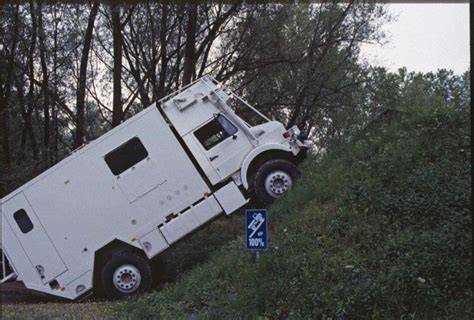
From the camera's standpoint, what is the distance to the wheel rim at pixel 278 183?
12.7 meters

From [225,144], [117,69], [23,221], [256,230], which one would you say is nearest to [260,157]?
[225,144]

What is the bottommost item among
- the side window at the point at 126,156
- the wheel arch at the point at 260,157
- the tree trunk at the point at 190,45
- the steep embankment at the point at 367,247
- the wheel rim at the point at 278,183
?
the steep embankment at the point at 367,247

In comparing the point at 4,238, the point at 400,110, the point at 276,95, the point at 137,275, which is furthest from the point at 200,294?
the point at 276,95

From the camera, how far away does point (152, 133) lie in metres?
12.4

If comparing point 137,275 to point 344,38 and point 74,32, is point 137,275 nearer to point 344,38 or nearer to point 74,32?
point 74,32

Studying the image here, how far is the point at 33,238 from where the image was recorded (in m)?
12.2

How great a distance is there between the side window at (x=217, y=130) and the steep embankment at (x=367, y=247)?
2066 millimetres

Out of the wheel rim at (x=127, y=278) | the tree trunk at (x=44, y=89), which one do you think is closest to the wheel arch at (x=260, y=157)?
the wheel rim at (x=127, y=278)

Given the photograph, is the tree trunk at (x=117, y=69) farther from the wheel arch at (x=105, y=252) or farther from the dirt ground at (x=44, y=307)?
the wheel arch at (x=105, y=252)

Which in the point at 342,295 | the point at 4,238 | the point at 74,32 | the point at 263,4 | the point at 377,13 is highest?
the point at 74,32

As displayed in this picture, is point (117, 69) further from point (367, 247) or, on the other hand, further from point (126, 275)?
point (367, 247)

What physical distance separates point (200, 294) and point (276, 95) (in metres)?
14.4


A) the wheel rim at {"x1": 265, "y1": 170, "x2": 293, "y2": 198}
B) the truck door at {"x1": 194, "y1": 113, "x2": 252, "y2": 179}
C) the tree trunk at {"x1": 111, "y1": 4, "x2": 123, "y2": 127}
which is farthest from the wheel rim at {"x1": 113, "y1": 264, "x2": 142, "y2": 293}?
the tree trunk at {"x1": 111, "y1": 4, "x2": 123, "y2": 127}

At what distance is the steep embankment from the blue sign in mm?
254
